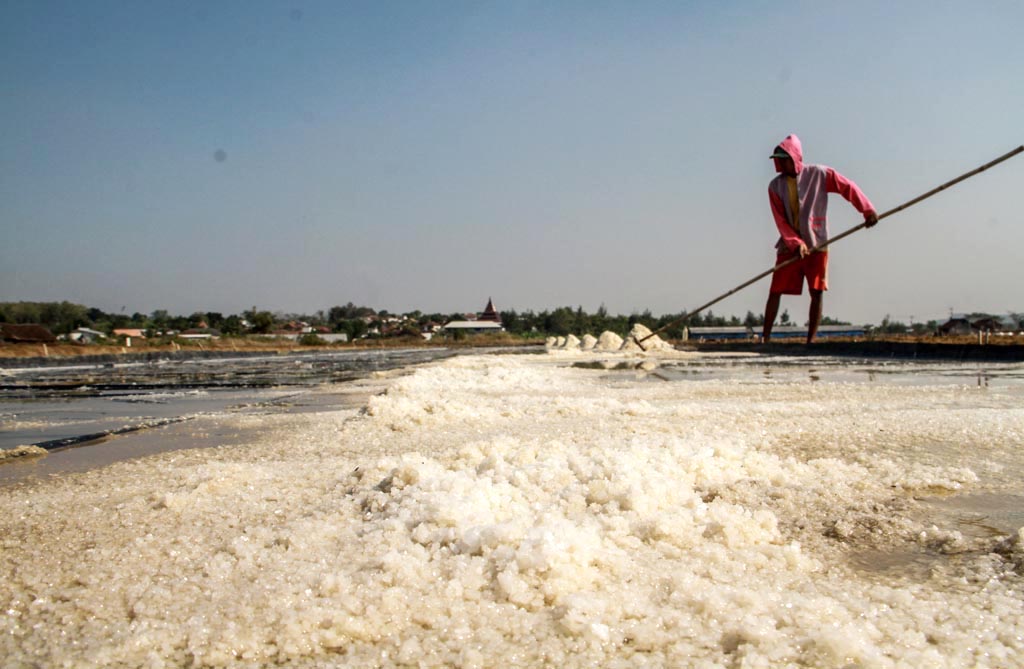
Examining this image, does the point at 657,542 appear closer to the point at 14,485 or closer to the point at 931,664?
the point at 931,664

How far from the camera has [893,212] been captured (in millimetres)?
4727

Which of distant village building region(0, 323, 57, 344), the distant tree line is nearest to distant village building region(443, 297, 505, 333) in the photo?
the distant tree line

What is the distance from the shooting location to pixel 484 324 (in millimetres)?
104562

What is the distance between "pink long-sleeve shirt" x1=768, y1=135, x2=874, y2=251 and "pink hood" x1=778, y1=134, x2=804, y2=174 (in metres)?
0.02

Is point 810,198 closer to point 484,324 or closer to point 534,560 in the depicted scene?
point 534,560

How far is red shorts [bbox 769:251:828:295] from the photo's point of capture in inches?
201

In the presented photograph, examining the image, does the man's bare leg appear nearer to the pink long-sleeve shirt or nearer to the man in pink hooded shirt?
the man in pink hooded shirt

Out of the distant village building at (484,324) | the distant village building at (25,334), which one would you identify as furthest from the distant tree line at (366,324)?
the distant village building at (25,334)

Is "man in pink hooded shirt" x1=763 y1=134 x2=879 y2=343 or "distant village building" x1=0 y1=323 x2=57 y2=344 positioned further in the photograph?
"distant village building" x1=0 y1=323 x2=57 y2=344

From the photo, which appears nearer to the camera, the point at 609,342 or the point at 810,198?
the point at 810,198

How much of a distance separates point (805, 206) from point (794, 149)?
436 mm

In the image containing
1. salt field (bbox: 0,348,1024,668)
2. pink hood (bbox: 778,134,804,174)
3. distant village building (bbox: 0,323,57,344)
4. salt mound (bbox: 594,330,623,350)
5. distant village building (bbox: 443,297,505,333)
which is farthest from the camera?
distant village building (bbox: 443,297,505,333)

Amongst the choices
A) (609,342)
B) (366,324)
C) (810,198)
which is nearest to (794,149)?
(810,198)

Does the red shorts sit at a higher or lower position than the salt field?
higher
